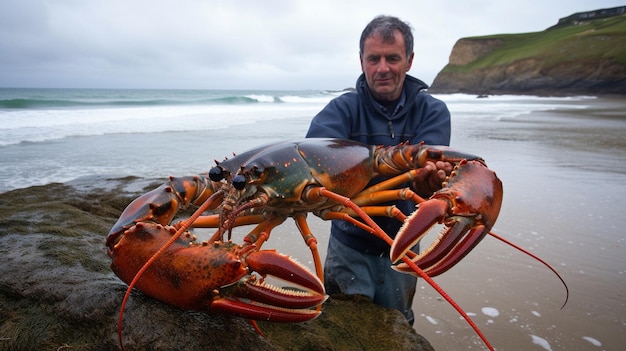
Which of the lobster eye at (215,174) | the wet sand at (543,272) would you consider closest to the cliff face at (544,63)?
the wet sand at (543,272)

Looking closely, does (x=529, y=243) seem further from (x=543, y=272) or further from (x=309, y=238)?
(x=309, y=238)

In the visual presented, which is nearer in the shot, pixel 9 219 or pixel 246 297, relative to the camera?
pixel 246 297

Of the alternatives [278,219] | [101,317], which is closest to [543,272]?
[278,219]

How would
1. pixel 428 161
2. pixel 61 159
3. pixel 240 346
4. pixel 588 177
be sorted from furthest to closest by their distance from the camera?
1. pixel 61 159
2. pixel 588 177
3. pixel 428 161
4. pixel 240 346

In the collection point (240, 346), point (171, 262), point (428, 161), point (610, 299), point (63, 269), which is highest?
point (428, 161)

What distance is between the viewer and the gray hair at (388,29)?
A: 3.20 m

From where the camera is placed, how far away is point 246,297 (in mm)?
1629

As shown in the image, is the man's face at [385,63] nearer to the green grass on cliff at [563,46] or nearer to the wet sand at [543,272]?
the wet sand at [543,272]

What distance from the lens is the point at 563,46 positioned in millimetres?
55969

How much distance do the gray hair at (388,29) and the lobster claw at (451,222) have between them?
169cm

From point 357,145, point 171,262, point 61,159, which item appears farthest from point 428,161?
point 61,159

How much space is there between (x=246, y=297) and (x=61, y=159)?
9.49 m

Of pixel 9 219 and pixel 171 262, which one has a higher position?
pixel 171 262

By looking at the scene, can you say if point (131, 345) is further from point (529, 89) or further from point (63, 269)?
point (529, 89)
